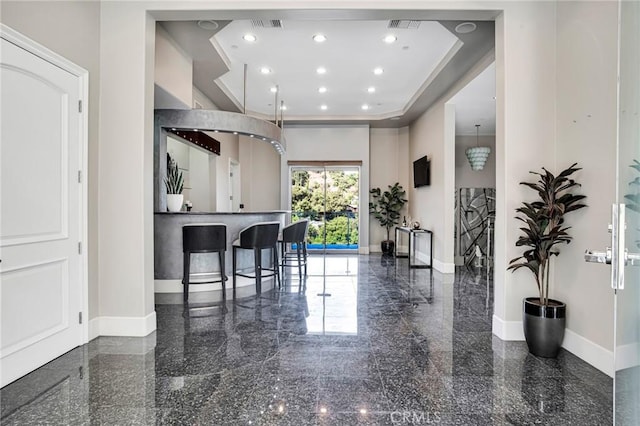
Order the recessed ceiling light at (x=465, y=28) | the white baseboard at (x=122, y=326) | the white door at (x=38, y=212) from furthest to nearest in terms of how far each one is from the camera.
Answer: the recessed ceiling light at (x=465, y=28) < the white baseboard at (x=122, y=326) < the white door at (x=38, y=212)

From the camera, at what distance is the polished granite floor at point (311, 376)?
6.76 ft

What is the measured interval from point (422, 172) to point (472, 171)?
195cm

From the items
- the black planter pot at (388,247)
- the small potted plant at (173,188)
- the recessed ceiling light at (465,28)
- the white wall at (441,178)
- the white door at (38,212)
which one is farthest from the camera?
the black planter pot at (388,247)

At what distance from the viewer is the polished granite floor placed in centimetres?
206

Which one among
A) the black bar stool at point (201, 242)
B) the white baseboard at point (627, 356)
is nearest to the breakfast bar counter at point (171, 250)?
the black bar stool at point (201, 242)

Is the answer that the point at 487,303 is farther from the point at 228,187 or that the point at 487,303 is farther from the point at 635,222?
the point at 228,187

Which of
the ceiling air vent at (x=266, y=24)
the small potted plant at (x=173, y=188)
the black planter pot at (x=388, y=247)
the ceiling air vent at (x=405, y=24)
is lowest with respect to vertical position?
the black planter pot at (x=388, y=247)

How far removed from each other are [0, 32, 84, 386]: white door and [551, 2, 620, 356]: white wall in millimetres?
4149

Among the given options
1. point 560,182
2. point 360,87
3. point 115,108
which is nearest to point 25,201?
point 115,108

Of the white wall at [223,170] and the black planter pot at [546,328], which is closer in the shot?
the black planter pot at [546,328]

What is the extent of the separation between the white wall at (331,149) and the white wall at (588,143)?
6194 millimetres

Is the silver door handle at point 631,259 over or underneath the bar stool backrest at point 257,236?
over

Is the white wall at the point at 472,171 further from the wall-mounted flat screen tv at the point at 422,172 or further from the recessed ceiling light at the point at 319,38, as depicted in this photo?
the recessed ceiling light at the point at 319,38

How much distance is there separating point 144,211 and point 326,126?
6694mm
